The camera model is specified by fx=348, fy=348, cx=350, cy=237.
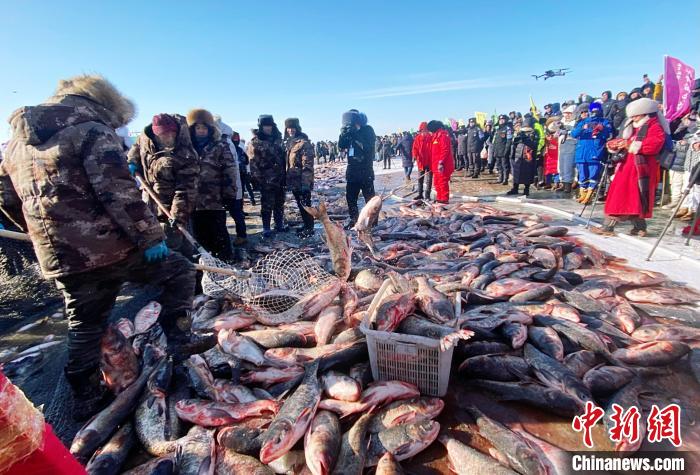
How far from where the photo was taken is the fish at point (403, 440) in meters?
2.32

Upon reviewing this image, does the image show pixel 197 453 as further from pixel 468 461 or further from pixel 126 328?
pixel 126 328

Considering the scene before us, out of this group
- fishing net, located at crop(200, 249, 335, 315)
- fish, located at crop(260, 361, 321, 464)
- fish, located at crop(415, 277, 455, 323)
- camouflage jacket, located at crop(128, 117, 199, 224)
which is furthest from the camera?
camouflage jacket, located at crop(128, 117, 199, 224)

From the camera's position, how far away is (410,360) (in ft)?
8.90

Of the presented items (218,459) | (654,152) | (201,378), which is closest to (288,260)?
(201,378)

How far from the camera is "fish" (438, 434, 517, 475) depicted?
214cm

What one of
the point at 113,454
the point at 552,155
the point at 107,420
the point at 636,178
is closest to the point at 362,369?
the point at 113,454

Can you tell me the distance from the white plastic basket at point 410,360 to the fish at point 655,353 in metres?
1.70

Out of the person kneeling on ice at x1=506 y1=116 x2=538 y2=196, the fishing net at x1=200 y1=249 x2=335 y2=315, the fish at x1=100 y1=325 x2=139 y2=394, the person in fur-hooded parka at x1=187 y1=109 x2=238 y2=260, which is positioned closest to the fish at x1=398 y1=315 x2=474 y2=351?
the fishing net at x1=200 y1=249 x2=335 y2=315

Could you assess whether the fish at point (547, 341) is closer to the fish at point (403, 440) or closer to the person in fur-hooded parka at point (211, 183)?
the fish at point (403, 440)

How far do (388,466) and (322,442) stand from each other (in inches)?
17.7

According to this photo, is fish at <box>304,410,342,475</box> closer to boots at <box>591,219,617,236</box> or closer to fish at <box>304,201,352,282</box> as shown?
fish at <box>304,201,352,282</box>

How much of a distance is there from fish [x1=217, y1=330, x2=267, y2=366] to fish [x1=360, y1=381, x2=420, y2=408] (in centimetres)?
114

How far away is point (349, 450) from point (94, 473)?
65.2 inches

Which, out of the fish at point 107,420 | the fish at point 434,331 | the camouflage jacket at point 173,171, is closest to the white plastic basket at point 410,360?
the fish at point 434,331
